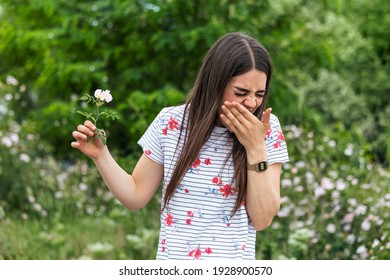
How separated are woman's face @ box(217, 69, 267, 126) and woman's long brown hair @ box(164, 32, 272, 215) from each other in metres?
0.01

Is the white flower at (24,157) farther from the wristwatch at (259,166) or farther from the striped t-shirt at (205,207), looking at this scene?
the wristwatch at (259,166)

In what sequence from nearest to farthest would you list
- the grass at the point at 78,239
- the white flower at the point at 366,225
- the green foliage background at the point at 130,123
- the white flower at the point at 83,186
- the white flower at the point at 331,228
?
1. the white flower at the point at 366,225
2. the white flower at the point at 331,228
3. the grass at the point at 78,239
4. the green foliage background at the point at 130,123
5. the white flower at the point at 83,186

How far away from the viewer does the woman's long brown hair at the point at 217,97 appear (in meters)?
1.91

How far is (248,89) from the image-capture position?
1892 millimetres

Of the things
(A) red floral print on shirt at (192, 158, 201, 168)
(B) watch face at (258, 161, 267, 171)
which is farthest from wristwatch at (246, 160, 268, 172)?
(A) red floral print on shirt at (192, 158, 201, 168)

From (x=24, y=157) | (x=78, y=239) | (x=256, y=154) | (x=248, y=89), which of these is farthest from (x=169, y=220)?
(x=24, y=157)

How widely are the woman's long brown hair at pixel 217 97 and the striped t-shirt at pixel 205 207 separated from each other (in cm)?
3

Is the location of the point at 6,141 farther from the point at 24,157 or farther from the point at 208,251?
the point at 208,251

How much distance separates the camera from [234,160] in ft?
6.34

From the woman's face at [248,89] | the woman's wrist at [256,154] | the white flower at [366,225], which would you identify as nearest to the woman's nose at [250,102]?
the woman's face at [248,89]

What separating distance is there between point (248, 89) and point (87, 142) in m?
0.48

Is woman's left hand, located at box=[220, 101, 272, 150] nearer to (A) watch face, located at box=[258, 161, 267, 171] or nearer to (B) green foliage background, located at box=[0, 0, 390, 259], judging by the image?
(A) watch face, located at box=[258, 161, 267, 171]

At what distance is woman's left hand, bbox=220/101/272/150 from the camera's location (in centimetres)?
185
